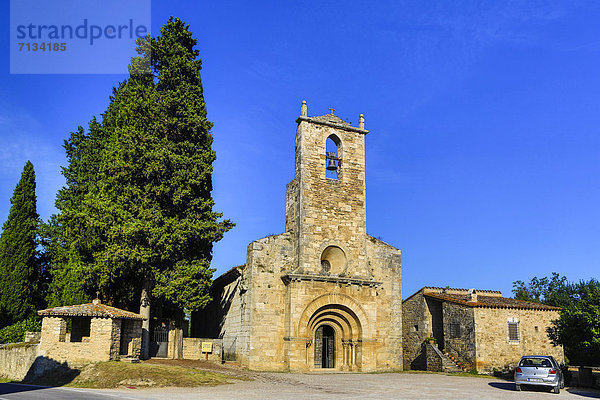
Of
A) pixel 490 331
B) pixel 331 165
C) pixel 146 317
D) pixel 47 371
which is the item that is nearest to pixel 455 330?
pixel 490 331

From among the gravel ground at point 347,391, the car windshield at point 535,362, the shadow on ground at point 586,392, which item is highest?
the car windshield at point 535,362

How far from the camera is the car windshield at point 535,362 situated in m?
18.0

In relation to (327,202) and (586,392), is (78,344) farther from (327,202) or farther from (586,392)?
(586,392)

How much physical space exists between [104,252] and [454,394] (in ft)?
54.4

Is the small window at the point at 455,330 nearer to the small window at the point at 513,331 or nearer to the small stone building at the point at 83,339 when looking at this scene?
the small window at the point at 513,331

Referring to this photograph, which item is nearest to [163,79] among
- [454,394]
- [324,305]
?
[324,305]

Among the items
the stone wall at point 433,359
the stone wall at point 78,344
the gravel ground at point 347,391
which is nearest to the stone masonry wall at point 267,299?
the gravel ground at point 347,391

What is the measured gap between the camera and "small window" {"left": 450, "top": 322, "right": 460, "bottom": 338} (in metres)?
27.2

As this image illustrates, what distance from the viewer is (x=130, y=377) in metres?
17.1

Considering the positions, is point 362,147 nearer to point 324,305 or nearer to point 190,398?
point 324,305

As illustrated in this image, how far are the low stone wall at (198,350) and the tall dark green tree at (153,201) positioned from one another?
105 inches

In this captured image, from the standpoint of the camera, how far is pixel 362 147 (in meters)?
28.5

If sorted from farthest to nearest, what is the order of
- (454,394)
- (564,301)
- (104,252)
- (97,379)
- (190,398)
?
(564,301) → (104,252) → (97,379) → (454,394) → (190,398)

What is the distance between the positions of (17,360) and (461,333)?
73.2 ft
